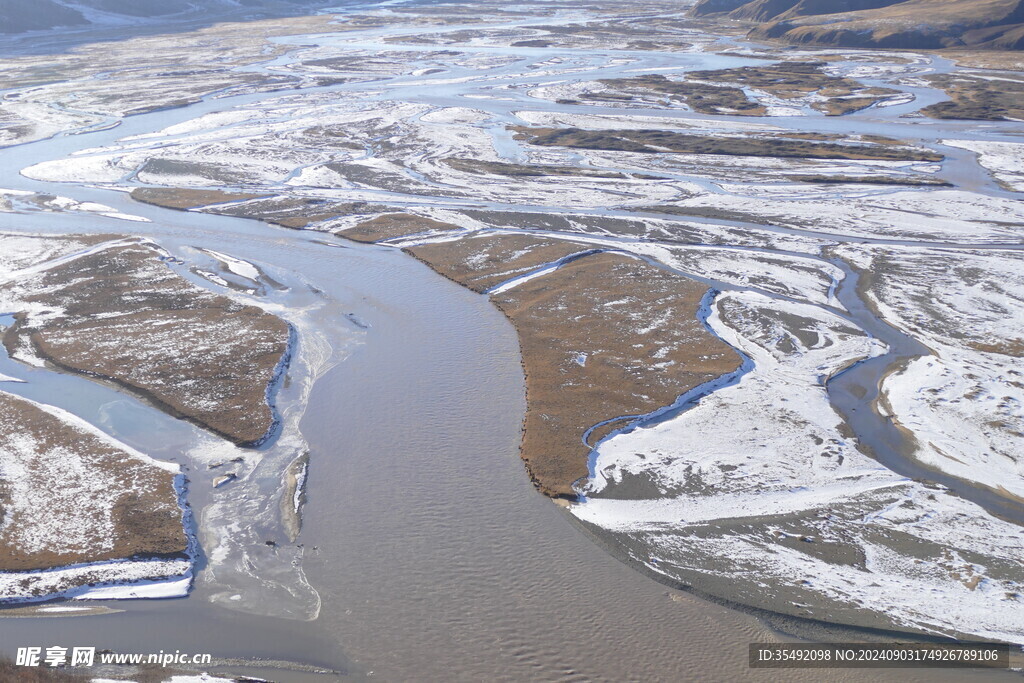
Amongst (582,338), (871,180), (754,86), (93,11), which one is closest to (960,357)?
(582,338)

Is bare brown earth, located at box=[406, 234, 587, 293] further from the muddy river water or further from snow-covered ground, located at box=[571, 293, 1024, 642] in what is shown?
snow-covered ground, located at box=[571, 293, 1024, 642]

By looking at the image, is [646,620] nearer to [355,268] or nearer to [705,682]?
[705,682]

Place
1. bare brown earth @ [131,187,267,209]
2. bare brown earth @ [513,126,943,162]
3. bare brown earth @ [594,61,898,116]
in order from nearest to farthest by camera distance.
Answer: bare brown earth @ [131,187,267,209], bare brown earth @ [513,126,943,162], bare brown earth @ [594,61,898,116]

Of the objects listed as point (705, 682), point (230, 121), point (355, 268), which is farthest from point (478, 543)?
point (230, 121)

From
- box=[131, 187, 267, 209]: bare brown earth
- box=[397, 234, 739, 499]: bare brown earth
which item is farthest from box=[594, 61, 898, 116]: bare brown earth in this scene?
box=[131, 187, 267, 209]: bare brown earth

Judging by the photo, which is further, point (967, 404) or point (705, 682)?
point (967, 404)

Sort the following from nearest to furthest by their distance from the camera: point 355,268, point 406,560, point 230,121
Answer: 1. point 406,560
2. point 355,268
3. point 230,121

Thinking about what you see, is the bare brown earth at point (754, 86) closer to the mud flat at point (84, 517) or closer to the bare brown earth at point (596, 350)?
the bare brown earth at point (596, 350)
